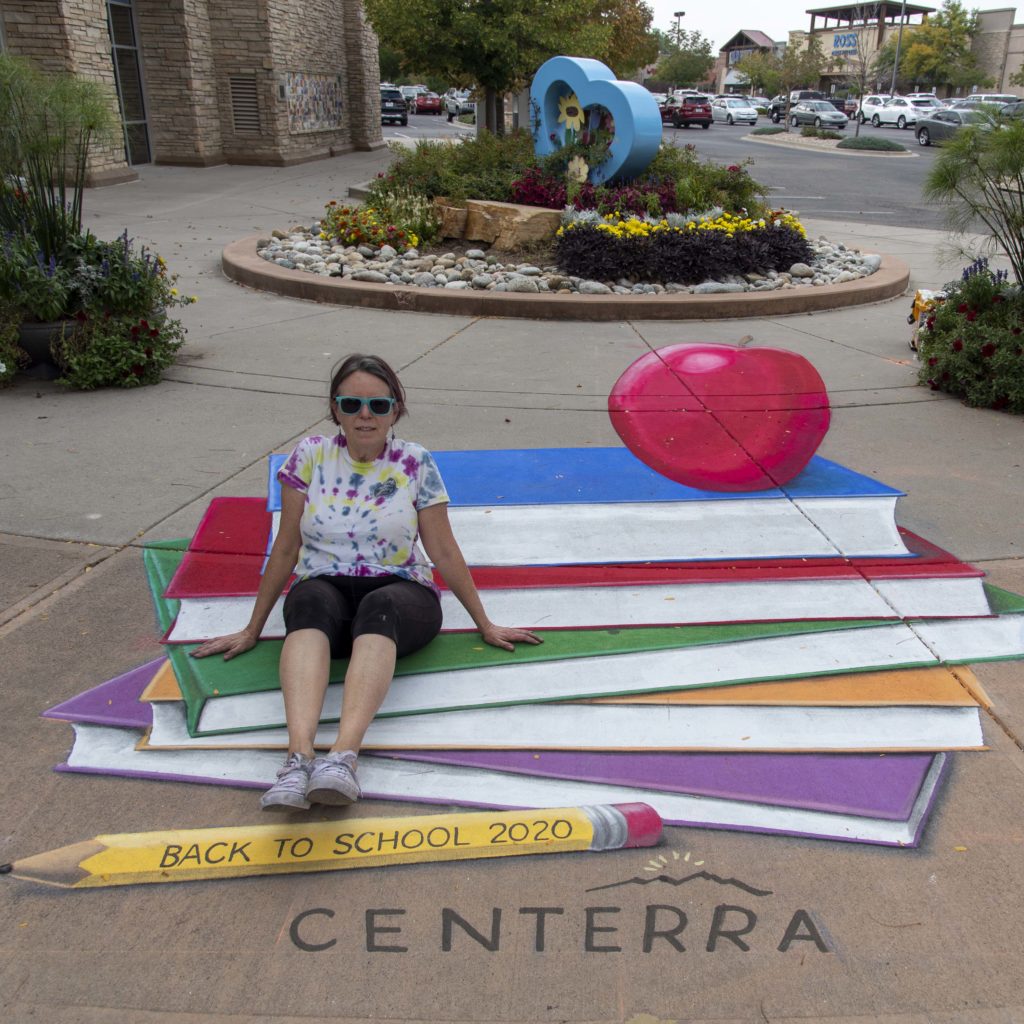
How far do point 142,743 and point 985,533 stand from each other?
144 inches

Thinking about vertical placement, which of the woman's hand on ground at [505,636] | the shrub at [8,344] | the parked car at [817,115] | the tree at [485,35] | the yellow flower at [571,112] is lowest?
the woman's hand on ground at [505,636]

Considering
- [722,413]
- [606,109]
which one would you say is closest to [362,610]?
[722,413]

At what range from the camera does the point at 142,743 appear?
Result: 2863mm

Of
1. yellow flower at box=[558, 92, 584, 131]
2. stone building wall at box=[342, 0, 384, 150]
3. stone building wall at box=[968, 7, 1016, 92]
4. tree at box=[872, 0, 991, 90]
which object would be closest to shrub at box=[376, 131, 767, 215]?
yellow flower at box=[558, 92, 584, 131]

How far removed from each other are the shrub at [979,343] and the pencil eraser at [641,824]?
15.4 feet

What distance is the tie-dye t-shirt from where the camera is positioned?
10.3 ft

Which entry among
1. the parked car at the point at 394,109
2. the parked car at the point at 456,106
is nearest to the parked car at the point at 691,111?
the parked car at the point at 394,109

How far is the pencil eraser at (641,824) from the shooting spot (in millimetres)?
2484

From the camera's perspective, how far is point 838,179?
2419cm

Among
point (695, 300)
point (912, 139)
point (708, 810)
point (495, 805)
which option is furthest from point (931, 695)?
point (912, 139)

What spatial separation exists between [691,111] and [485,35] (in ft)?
115

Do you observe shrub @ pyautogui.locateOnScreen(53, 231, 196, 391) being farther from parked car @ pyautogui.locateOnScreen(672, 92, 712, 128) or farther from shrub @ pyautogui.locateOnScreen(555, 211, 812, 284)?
parked car @ pyautogui.locateOnScreen(672, 92, 712, 128)

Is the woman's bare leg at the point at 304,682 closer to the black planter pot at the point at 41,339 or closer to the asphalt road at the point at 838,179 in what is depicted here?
the black planter pot at the point at 41,339

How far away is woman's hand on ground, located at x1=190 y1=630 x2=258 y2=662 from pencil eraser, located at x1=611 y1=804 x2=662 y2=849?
137cm
